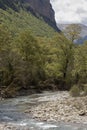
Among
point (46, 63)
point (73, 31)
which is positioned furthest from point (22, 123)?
point (46, 63)

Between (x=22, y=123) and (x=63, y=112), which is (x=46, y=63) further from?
(x=22, y=123)

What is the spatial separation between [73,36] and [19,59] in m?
19.3

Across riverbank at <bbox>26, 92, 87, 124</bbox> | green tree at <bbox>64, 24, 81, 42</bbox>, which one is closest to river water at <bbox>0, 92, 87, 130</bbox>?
riverbank at <bbox>26, 92, 87, 124</bbox>

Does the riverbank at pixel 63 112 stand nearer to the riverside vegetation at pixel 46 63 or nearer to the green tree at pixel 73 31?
the riverside vegetation at pixel 46 63

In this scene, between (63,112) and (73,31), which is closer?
(63,112)

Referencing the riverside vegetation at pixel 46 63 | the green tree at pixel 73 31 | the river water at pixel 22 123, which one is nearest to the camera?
the river water at pixel 22 123

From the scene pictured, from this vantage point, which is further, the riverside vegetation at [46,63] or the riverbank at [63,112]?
the riverside vegetation at [46,63]

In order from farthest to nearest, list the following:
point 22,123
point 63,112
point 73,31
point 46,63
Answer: point 46,63 < point 73,31 < point 63,112 < point 22,123

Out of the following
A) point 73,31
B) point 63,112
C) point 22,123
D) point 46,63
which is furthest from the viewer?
point 46,63

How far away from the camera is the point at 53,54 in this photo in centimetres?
8156

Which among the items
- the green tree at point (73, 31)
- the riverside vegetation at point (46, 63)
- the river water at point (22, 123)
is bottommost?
the river water at point (22, 123)

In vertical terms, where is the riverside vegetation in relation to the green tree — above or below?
below

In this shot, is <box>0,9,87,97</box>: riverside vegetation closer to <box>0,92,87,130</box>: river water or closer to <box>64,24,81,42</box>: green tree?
<box>64,24,81,42</box>: green tree

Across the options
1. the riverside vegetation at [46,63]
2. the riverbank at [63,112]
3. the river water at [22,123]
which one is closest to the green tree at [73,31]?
the riverside vegetation at [46,63]
